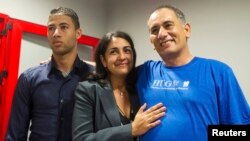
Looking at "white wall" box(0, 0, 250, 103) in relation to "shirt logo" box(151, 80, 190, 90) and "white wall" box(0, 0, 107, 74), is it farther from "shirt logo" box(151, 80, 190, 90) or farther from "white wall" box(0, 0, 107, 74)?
"shirt logo" box(151, 80, 190, 90)

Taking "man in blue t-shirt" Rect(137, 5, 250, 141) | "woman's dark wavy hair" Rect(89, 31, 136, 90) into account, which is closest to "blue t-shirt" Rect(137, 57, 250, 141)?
"man in blue t-shirt" Rect(137, 5, 250, 141)

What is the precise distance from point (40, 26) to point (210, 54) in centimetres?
160

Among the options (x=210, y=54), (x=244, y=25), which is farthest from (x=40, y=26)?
(x=244, y=25)

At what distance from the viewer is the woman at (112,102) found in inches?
53.9

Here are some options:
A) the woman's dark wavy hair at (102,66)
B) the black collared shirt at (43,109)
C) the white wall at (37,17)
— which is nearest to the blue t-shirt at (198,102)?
the woman's dark wavy hair at (102,66)

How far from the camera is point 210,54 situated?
8.98 ft

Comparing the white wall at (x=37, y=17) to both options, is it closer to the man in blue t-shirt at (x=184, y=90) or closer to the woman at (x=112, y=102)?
the woman at (x=112, y=102)

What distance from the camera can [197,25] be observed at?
9.31 ft

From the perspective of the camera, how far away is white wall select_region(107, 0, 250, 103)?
2541 millimetres

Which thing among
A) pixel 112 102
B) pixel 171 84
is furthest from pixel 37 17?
pixel 171 84

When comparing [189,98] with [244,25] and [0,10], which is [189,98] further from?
[0,10]

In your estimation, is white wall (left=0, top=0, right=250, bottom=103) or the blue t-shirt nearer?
the blue t-shirt

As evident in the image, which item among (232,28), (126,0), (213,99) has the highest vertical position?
(126,0)

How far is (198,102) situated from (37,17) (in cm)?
195
